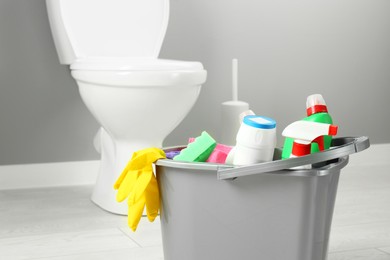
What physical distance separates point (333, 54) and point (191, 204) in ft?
5.44

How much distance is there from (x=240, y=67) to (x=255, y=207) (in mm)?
1453

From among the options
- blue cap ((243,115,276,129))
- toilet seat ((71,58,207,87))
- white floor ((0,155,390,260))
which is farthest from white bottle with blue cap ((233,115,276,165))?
toilet seat ((71,58,207,87))

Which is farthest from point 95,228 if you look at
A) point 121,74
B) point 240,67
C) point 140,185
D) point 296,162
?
point 240,67

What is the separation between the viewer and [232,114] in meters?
2.40

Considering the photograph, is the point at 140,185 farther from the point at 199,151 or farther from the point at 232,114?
the point at 232,114

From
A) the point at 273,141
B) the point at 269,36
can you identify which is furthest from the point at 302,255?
the point at 269,36

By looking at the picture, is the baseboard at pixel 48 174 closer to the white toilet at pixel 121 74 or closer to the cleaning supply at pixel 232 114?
the white toilet at pixel 121 74

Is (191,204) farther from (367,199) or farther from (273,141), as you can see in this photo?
(367,199)

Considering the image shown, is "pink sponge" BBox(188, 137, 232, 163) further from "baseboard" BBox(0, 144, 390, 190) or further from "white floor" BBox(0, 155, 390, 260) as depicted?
"baseboard" BBox(0, 144, 390, 190)

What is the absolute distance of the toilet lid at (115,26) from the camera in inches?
82.7

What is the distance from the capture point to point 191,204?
1.15m

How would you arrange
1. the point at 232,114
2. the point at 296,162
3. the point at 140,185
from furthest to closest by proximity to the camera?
the point at 232,114, the point at 140,185, the point at 296,162

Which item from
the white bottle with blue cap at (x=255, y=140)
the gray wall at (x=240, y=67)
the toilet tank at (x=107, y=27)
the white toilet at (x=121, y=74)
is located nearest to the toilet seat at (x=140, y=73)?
the white toilet at (x=121, y=74)

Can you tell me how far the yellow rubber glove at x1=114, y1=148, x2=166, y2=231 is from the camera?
46.5 inches
